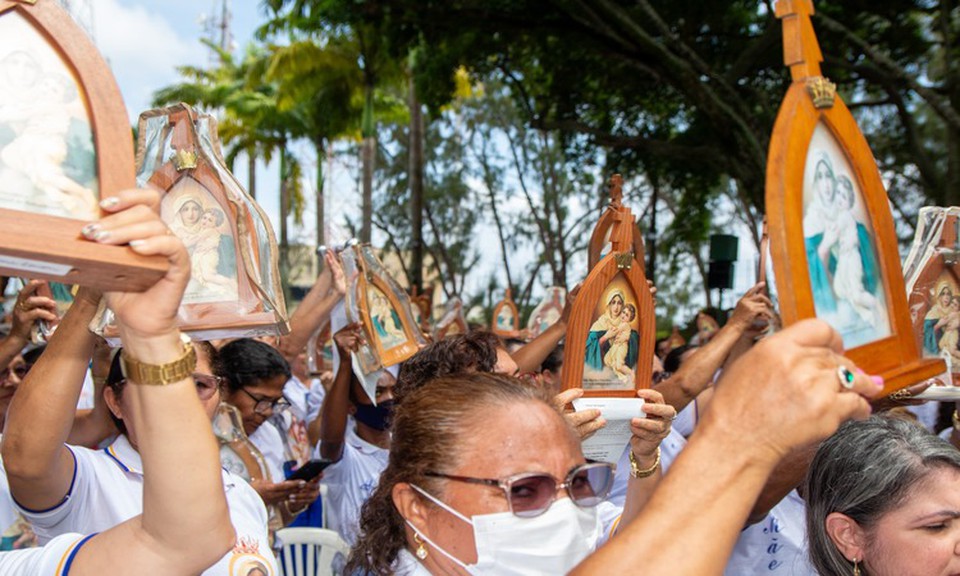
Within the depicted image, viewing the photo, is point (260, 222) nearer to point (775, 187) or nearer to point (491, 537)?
point (491, 537)

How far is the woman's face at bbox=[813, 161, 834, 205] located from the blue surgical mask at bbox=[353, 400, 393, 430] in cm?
327

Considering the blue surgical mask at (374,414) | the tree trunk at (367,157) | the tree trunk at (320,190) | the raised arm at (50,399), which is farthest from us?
the tree trunk at (320,190)

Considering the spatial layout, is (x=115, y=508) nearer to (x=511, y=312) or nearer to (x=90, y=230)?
(x=90, y=230)

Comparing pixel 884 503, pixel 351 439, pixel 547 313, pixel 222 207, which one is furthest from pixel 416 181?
pixel 884 503

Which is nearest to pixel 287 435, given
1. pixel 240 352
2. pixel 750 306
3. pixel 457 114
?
pixel 240 352

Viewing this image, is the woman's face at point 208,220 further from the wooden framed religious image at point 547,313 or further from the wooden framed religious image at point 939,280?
the wooden framed religious image at point 547,313

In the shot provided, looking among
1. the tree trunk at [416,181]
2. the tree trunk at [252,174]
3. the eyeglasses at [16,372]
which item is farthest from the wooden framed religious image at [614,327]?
the tree trunk at [252,174]

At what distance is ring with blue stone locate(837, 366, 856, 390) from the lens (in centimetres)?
127

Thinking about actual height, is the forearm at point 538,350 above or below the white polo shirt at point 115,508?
above

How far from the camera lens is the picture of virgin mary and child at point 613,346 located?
3.06 m

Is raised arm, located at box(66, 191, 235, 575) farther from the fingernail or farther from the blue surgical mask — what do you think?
the blue surgical mask

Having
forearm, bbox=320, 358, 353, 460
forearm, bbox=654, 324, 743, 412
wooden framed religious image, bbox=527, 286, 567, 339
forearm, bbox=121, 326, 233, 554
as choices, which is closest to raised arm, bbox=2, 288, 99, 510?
forearm, bbox=121, 326, 233, 554

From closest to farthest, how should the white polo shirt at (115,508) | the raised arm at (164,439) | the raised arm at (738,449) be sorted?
the raised arm at (738,449)
the raised arm at (164,439)
the white polo shirt at (115,508)

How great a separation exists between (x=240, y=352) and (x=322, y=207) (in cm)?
2503
